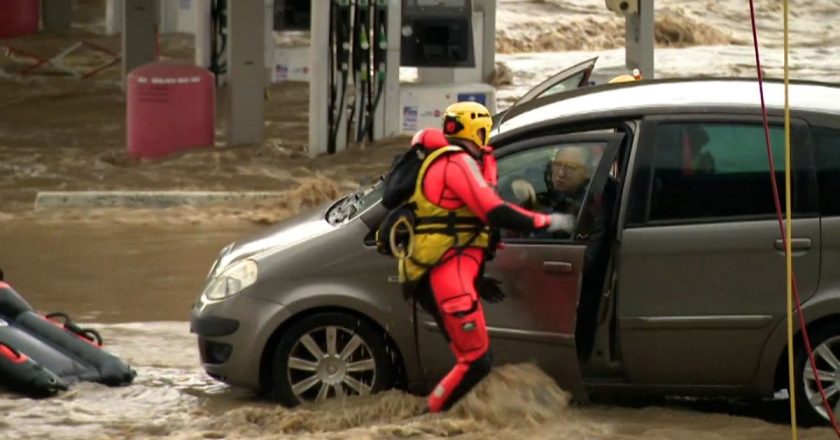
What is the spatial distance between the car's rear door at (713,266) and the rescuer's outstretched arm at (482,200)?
53 centimetres

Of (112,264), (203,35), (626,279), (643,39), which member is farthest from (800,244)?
(203,35)

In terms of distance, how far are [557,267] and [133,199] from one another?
28.2 feet

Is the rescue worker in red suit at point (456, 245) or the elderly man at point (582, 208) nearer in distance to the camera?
the rescue worker in red suit at point (456, 245)

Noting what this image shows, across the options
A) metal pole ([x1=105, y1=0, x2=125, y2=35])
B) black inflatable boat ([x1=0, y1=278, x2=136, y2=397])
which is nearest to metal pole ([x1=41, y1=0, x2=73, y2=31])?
metal pole ([x1=105, y1=0, x2=125, y2=35])

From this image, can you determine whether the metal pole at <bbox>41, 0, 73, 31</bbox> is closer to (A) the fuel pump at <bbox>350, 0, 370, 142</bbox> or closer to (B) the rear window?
(A) the fuel pump at <bbox>350, 0, 370, 142</bbox>

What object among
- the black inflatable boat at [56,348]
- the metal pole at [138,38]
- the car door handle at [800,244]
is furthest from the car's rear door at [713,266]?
the metal pole at [138,38]

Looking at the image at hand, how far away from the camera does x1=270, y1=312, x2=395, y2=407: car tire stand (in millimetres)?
8250

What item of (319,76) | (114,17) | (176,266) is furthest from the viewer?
(114,17)

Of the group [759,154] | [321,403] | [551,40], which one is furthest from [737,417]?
[551,40]

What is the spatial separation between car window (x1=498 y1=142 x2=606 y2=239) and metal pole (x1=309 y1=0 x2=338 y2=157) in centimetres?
1054

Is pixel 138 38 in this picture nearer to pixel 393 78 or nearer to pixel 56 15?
pixel 393 78

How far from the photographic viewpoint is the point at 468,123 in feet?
25.8

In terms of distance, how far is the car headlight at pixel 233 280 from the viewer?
8.37m

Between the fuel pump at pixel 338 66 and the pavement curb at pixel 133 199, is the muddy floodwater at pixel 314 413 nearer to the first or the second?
the pavement curb at pixel 133 199
